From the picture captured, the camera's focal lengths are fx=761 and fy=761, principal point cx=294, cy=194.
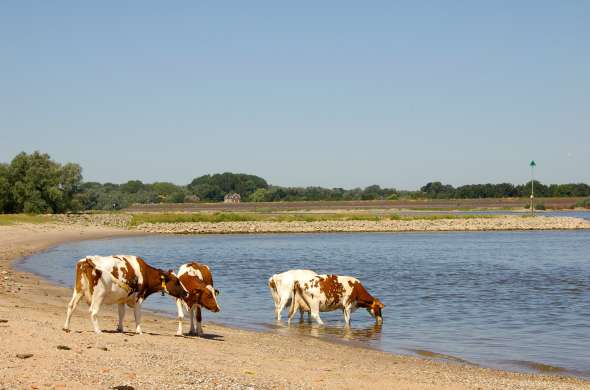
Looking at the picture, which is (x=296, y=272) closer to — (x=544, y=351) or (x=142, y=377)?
(x=544, y=351)

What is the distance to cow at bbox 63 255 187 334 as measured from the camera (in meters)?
14.6

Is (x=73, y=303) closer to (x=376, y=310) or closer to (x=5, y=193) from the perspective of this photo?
(x=376, y=310)

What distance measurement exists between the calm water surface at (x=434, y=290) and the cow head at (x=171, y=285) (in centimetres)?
400

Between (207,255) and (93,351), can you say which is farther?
(207,255)

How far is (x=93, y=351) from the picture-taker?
12.1 metres

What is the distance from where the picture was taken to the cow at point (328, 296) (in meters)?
20.2

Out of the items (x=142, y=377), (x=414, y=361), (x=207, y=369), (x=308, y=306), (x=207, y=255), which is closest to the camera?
(x=142, y=377)

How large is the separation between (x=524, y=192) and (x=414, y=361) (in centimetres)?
17328

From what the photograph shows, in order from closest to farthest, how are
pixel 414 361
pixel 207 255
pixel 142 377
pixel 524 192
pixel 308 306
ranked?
1. pixel 142 377
2. pixel 414 361
3. pixel 308 306
4. pixel 207 255
5. pixel 524 192

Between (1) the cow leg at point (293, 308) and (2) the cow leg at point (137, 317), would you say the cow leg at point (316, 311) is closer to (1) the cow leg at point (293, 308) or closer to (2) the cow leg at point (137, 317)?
(1) the cow leg at point (293, 308)

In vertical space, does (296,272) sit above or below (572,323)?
above

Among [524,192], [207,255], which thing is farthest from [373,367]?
[524,192]

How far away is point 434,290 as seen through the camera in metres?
30.1

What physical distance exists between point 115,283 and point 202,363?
3462mm
